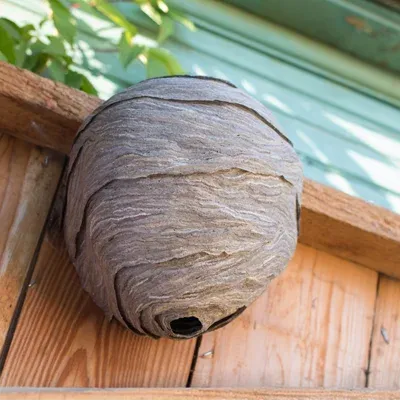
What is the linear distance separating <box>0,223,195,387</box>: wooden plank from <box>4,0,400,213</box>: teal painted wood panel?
0.56 meters

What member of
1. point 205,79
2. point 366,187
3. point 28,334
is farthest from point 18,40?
point 366,187

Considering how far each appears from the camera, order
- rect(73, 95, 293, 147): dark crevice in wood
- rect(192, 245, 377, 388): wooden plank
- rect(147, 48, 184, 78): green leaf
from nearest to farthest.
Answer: rect(73, 95, 293, 147): dark crevice in wood
rect(192, 245, 377, 388): wooden plank
rect(147, 48, 184, 78): green leaf

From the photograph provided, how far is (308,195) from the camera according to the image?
1055 mm

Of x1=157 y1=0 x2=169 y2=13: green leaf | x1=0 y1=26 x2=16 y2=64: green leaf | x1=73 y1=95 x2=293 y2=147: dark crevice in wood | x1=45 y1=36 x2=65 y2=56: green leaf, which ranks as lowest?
x1=73 y1=95 x2=293 y2=147: dark crevice in wood

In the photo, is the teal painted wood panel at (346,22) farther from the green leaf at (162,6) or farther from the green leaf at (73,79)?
the green leaf at (73,79)

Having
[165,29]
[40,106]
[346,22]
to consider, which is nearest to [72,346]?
[40,106]

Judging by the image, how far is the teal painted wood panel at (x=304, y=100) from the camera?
4.66 feet

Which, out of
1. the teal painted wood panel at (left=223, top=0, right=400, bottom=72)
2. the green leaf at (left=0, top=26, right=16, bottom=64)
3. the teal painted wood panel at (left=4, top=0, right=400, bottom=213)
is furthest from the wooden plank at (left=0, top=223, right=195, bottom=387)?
the teal painted wood panel at (left=223, top=0, right=400, bottom=72)

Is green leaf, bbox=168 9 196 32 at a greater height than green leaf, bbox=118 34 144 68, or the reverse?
green leaf, bbox=168 9 196 32

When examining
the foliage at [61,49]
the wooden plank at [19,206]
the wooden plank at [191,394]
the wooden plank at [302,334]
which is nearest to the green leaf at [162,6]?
the foliage at [61,49]

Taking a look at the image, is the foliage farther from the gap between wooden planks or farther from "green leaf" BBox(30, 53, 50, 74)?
the gap between wooden planks

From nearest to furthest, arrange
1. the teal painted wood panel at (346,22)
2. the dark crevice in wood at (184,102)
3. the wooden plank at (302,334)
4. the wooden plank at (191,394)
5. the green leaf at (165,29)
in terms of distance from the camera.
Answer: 1. the wooden plank at (191,394)
2. the dark crevice in wood at (184,102)
3. the wooden plank at (302,334)
4. the green leaf at (165,29)
5. the teal painted wood panel at (346,22)

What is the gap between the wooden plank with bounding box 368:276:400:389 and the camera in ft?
3.54

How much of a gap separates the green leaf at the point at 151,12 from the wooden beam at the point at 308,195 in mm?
542
